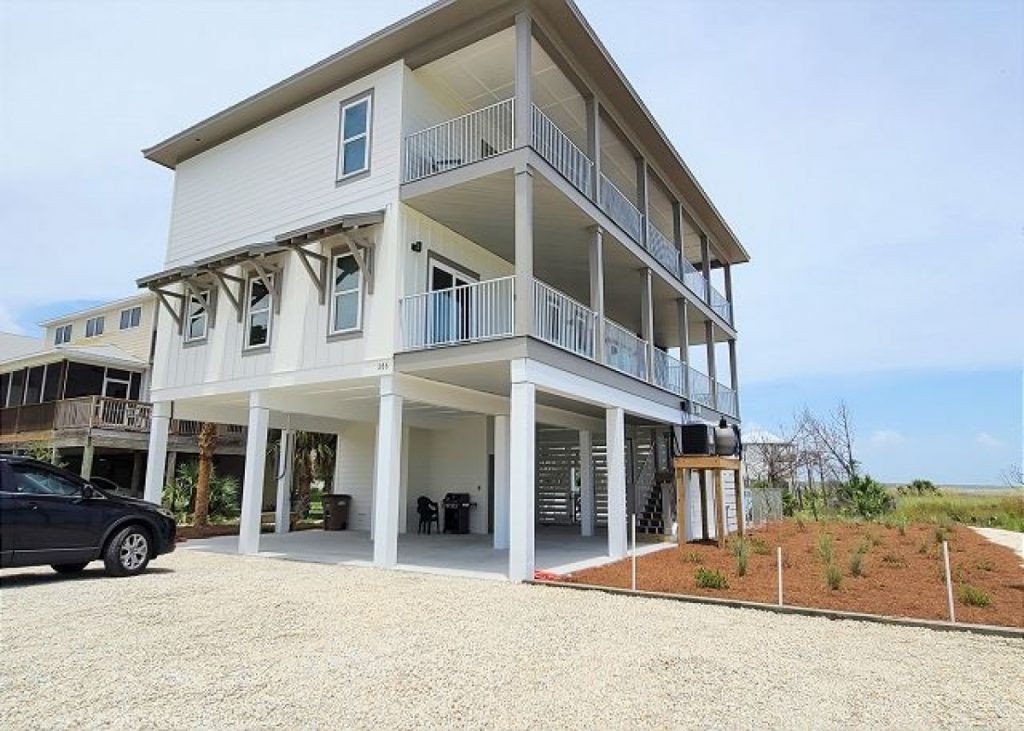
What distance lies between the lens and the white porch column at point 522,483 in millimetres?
9391

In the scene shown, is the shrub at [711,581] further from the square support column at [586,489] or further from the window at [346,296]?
the square support column at [586,489]

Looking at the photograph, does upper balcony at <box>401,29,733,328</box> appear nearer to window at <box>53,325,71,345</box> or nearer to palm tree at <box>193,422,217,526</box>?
palm tree at <box>193,422,217,526</box>

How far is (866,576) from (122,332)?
2900cm

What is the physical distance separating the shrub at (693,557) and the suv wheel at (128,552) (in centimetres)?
918

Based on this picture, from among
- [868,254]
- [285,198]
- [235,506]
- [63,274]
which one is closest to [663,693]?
[285,198]

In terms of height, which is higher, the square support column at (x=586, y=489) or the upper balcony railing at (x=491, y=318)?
the upper balcony railing at (x=491, y=318)

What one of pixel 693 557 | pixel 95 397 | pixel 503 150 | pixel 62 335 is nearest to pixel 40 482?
pixel 503 150

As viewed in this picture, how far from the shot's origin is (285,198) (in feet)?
45.3

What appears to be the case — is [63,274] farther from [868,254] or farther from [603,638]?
[868,254]

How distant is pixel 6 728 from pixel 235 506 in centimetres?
2069

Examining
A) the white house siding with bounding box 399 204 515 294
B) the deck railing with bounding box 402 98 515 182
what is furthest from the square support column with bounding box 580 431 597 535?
the deck railing with bounding box 402 98 515 182

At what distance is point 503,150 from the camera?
13430 mm

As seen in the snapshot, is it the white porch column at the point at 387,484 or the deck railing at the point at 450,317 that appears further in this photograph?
the deck railing at the point at 450,317

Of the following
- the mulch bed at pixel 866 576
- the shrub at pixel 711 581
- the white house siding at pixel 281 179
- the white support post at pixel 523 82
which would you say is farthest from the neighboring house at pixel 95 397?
the shrub at pixel 711 581
